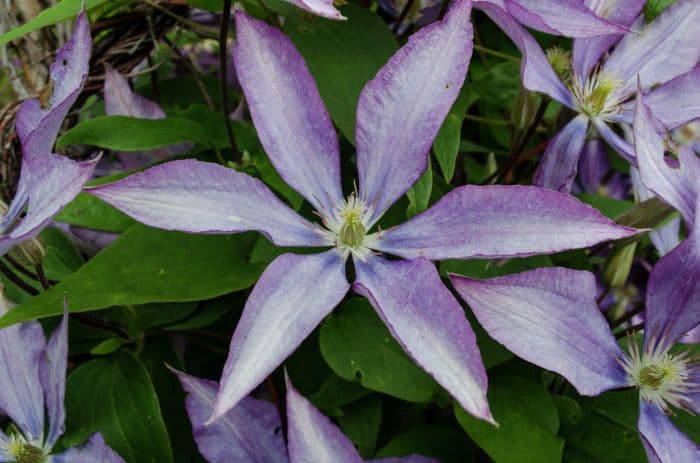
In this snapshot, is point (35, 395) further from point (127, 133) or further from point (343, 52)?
point (343, 52)

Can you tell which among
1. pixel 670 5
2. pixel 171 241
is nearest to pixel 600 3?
pixel 670 5

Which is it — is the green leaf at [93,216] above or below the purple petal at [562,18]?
below

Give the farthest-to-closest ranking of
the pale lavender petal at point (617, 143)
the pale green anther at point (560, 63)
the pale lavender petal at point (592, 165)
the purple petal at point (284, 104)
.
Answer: the pale lavender petal at point (592, 165), the pale green anther at point (560, 63), the pale lavender petal at point (617, 143), the purple petal at point (284, 104)

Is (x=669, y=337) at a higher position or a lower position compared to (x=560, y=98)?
lower

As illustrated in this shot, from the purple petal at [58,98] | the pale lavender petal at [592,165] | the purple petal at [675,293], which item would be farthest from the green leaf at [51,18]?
the pale lavender petal at [592,165]

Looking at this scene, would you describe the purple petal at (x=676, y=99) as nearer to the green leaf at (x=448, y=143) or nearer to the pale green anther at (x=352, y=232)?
the green leaf at (x=448, y=143)

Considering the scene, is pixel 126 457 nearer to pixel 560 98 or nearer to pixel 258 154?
pixel 258 154
